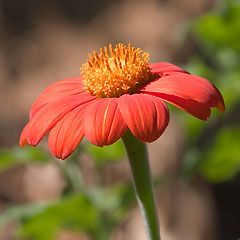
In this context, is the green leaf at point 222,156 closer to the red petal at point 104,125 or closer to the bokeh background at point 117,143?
the bokeh background at point 117,143

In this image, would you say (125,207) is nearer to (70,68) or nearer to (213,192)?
(213,192)

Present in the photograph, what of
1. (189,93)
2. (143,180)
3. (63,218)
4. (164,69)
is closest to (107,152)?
(63,218)

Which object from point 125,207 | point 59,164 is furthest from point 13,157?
point 125,207

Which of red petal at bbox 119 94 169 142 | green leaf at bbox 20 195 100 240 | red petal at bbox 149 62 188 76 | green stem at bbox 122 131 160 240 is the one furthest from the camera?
green leaf at bbox 20 195 100 240

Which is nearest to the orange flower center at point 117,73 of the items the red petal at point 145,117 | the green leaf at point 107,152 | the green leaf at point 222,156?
the red petal at point 145,117

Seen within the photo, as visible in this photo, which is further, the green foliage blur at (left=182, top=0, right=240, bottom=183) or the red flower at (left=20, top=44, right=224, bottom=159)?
the green foliage blur at (left=182, top=0, right=240, bottom=183)

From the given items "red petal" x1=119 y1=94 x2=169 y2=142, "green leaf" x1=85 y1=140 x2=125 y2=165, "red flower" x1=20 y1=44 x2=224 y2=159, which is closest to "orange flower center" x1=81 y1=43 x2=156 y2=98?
"red flower" x1=20 y1=44 x2=224 y2=159

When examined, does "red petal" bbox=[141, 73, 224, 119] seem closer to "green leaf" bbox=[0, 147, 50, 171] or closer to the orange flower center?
the orange flower center
